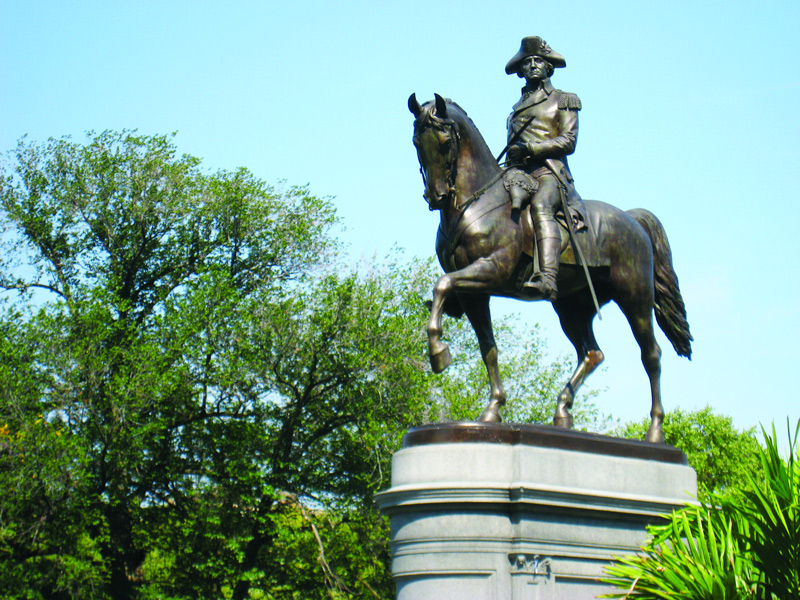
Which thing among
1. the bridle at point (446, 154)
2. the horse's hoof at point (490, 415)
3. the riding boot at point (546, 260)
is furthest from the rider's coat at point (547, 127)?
the horse's hoof at point (490, 415)

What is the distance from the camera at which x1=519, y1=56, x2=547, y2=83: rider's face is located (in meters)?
10.5

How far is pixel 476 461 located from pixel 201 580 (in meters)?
18.5

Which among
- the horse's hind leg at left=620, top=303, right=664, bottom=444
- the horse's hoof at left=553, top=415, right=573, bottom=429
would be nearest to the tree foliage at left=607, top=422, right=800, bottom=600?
the horse's hoof at left=553, top=415, right=573, bottom=429

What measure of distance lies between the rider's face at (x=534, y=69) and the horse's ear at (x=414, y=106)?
1752mm

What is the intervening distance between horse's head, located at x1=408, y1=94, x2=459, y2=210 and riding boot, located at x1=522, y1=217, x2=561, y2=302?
87 centimetres

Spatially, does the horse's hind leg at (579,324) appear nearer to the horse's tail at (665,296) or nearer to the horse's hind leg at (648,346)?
the horse's hind leg at (648,346)

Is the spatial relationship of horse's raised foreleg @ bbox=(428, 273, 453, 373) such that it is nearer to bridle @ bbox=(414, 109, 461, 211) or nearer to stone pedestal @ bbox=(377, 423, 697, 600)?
stone pedestal @ bbox=(377, 423, 697, 600)

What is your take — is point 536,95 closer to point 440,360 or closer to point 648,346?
point 648,346

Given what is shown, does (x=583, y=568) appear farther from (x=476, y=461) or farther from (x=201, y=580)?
(x=201, y=580)

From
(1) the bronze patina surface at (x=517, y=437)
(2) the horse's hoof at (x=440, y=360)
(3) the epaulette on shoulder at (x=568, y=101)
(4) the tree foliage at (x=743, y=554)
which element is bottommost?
(4) the tree foliage at (x=743, y=554)

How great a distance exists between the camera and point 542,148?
998cm

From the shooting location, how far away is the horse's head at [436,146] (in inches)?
363

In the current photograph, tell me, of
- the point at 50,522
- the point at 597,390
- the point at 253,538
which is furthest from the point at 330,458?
the point at 597,390

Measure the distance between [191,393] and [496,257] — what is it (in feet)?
60.4
